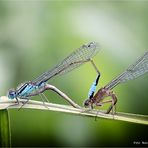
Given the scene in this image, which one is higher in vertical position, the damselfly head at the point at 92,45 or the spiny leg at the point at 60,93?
the damselfly head at the point at 92,45

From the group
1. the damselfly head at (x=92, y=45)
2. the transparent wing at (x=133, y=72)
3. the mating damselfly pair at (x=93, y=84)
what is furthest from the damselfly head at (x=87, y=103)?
the damselfly head at (x=92, y=45)

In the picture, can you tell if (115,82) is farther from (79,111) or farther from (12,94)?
(12,94)

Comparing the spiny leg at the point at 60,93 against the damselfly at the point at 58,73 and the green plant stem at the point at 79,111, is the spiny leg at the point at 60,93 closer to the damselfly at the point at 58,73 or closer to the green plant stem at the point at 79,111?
the damselfly at the point at 58,73

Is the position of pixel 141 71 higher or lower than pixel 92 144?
higher

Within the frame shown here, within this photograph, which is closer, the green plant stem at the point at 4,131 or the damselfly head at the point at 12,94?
the green plant stem at the point at 4,131

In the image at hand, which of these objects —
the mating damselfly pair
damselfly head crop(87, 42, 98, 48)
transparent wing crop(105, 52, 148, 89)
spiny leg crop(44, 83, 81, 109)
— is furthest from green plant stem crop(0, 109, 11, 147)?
Answer: damselfly head crop(87, 42, 98, 48)

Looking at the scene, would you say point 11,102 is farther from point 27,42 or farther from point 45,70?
point 27,42

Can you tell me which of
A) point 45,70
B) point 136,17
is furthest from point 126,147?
point 136,17

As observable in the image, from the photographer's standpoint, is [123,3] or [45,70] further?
[123,3]

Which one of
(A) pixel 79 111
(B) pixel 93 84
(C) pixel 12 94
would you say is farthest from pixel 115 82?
(C) pixel 12 94
